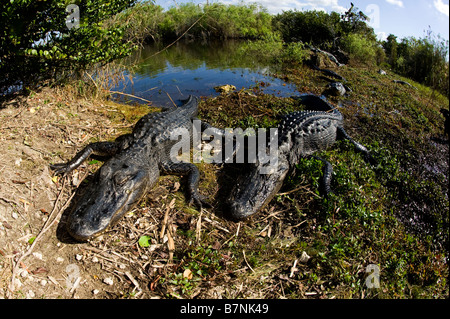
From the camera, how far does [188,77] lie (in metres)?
9.68

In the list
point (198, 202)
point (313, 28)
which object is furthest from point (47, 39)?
point (313, 28)

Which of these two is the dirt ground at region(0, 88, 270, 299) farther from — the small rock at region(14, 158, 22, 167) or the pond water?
the pond water

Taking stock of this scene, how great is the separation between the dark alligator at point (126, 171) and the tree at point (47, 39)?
5.22 ft

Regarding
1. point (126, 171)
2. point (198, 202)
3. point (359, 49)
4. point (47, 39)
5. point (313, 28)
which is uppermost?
point (313, 28)

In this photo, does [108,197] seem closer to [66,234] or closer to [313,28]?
[66,234]

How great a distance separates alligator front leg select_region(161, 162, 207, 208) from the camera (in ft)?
11.9

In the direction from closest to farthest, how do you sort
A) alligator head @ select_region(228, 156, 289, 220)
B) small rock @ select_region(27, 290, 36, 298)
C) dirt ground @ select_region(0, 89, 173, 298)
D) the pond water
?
small rock @ select_region(27, 290, 36, 298) → dirt ground @ select_region(0, 89, 173, 298) → alligator head @ select_region(228, 156, 289, 220) → the pond water

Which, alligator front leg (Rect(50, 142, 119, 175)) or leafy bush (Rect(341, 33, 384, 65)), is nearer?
alligator front leg (Rect(50, 142, 119, 175))

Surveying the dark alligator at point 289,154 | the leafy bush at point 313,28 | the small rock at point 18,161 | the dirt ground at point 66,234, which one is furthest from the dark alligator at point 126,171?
the leafy bush at point 313,28

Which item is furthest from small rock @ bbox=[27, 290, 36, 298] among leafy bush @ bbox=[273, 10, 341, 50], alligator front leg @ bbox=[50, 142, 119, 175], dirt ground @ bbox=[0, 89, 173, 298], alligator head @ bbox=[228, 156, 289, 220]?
leafy bush @ bbox=[273, 10, 341, 50]

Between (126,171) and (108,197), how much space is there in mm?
436

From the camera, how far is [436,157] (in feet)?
18.8

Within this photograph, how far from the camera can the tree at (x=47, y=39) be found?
12.4 feet

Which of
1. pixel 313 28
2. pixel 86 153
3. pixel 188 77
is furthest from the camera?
pixel 313 28
